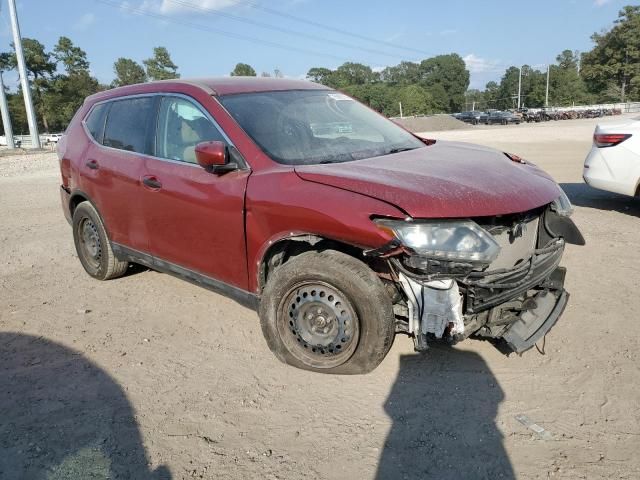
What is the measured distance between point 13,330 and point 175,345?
1439mm

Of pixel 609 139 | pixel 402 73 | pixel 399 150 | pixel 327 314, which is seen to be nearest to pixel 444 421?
pixel 327 314

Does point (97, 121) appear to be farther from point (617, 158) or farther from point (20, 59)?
point (20, 59)

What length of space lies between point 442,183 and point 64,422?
2541mm

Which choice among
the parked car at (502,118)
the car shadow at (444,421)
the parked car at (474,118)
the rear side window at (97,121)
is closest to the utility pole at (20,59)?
the rear side window at (97,121)

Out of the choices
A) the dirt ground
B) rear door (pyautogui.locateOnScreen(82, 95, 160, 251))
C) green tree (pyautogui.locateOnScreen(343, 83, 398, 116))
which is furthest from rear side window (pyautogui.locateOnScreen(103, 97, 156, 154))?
green tree (pyautogui.locateOnScreen(343, 83, 398, 116))

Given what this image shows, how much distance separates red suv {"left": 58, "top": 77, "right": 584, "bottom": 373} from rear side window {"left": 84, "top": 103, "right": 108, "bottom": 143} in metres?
0.48

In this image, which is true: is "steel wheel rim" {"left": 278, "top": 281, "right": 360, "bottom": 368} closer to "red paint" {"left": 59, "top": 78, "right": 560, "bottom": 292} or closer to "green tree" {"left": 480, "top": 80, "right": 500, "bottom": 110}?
"red paint" {"left": 59, "top": 78, "right": 560, "bottom": 292}

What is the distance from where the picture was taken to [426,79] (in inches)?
5177

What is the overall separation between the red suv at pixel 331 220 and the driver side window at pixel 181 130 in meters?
0.01

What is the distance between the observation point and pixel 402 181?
3008 millimetres

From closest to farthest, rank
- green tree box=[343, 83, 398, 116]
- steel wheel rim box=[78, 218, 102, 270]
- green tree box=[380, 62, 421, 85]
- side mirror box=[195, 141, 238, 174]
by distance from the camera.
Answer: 1. side mirror box=[195, 141, 238, 174]
2. steel wheel rim box=[78, 218, 102, 270]
3. green tree box=[343, 83, 398, 116]
4. green tree box=[380, 62, 421, 85]

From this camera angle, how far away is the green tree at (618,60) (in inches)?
3012

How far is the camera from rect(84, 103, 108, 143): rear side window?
16.2ft

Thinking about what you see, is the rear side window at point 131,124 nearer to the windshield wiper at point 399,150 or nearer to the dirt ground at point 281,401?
the dirt ground at point 281,401
